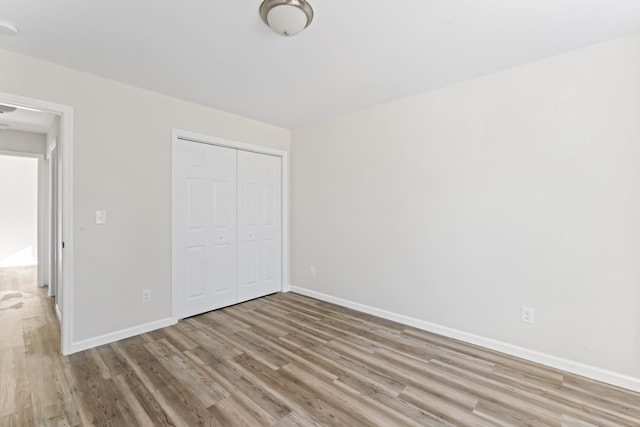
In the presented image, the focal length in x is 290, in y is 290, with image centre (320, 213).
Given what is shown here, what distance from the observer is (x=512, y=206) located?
2.44m

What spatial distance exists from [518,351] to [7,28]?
14.4 feet

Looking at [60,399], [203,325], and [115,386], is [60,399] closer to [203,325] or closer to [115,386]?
[115,386]

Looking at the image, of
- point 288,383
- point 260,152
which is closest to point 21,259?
point 260,152

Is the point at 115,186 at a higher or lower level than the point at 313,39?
lower

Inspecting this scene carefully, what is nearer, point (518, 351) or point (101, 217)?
point (518, 351)

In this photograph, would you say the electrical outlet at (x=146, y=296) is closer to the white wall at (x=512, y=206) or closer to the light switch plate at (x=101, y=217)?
the light switch plate at (x=101, y=217)

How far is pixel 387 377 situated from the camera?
6.91 ft

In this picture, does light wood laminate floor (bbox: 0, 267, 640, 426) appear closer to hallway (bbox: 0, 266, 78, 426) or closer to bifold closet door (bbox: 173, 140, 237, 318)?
hallway (bbox: 0, 266, 78, 426)

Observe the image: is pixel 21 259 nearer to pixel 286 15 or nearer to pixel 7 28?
pixel 7 28

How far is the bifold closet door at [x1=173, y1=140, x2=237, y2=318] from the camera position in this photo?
319cm

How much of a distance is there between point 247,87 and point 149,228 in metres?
1.72

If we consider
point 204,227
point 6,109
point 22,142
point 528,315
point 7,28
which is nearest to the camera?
point 7,28

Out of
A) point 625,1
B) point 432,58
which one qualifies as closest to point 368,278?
point 432,58

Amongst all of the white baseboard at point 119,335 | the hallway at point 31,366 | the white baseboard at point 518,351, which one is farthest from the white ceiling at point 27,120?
the white baseboard at point 518,351
